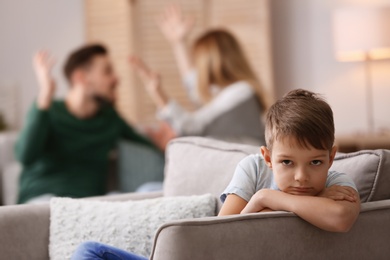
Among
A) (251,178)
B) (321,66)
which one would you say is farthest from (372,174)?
(321,66)

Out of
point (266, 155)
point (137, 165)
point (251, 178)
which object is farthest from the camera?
point (137, 165)

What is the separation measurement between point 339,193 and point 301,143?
0.14 meters

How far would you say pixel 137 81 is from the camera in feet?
20.6

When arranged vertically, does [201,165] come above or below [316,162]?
below

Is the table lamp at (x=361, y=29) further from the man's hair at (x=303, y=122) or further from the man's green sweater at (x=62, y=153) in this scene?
the man's hair at (x=303, y=122)

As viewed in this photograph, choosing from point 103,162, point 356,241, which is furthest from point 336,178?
point 103,162

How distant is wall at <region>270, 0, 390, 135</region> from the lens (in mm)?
5875

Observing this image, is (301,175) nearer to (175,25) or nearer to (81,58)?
(81,58)

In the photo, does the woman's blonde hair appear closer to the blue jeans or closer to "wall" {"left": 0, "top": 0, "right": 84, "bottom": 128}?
"wall" {"left": 0, "top": 0, "right": 84, "bottom": 128}

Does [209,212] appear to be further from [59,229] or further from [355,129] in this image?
[355,129]

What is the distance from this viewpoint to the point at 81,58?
15.1ft

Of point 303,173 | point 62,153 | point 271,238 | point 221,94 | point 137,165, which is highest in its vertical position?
point 303,173

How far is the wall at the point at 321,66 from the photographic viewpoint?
19.3 ft

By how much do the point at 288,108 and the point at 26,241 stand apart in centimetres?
87
